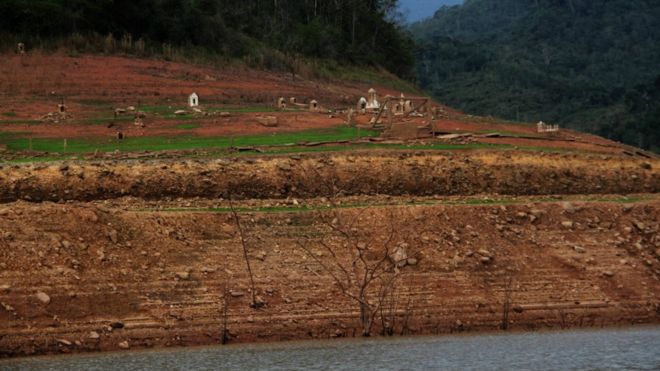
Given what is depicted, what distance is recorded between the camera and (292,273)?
28.7m

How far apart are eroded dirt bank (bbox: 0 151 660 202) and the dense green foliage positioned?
26.7 meters

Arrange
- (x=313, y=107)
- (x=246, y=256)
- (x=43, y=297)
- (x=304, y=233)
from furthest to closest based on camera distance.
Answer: (x=313, y=107) < (x=304, y=233) < (x=246, y=256) < (x=43, y=297)

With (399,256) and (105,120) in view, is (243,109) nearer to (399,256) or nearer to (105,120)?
(105,120)

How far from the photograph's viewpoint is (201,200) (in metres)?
33.7

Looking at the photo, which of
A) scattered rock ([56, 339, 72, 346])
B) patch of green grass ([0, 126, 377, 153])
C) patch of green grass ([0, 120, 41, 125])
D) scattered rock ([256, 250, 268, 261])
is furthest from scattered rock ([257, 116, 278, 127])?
scattered rock ([56, 339, 72, 346])

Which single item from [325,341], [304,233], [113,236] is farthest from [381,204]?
[113,236]

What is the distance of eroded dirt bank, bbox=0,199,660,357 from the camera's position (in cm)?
2598

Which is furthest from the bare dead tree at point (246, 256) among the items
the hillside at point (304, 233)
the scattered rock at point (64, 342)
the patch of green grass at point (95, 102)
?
the patch of green grass at point (95, 102)

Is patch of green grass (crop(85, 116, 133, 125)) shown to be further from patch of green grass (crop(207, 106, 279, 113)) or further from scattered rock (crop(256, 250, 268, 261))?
scattered rock (crop(256, 250, 268, 261))

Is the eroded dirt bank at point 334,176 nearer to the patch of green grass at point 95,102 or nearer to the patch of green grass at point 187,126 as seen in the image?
the patch of green grass at point 187,126

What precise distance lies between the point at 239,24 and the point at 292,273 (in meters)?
52.8

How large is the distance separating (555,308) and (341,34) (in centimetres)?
6027

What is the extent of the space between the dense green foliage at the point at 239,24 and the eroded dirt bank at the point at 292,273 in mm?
30717

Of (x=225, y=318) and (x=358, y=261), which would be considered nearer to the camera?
(x=225, y=318)
